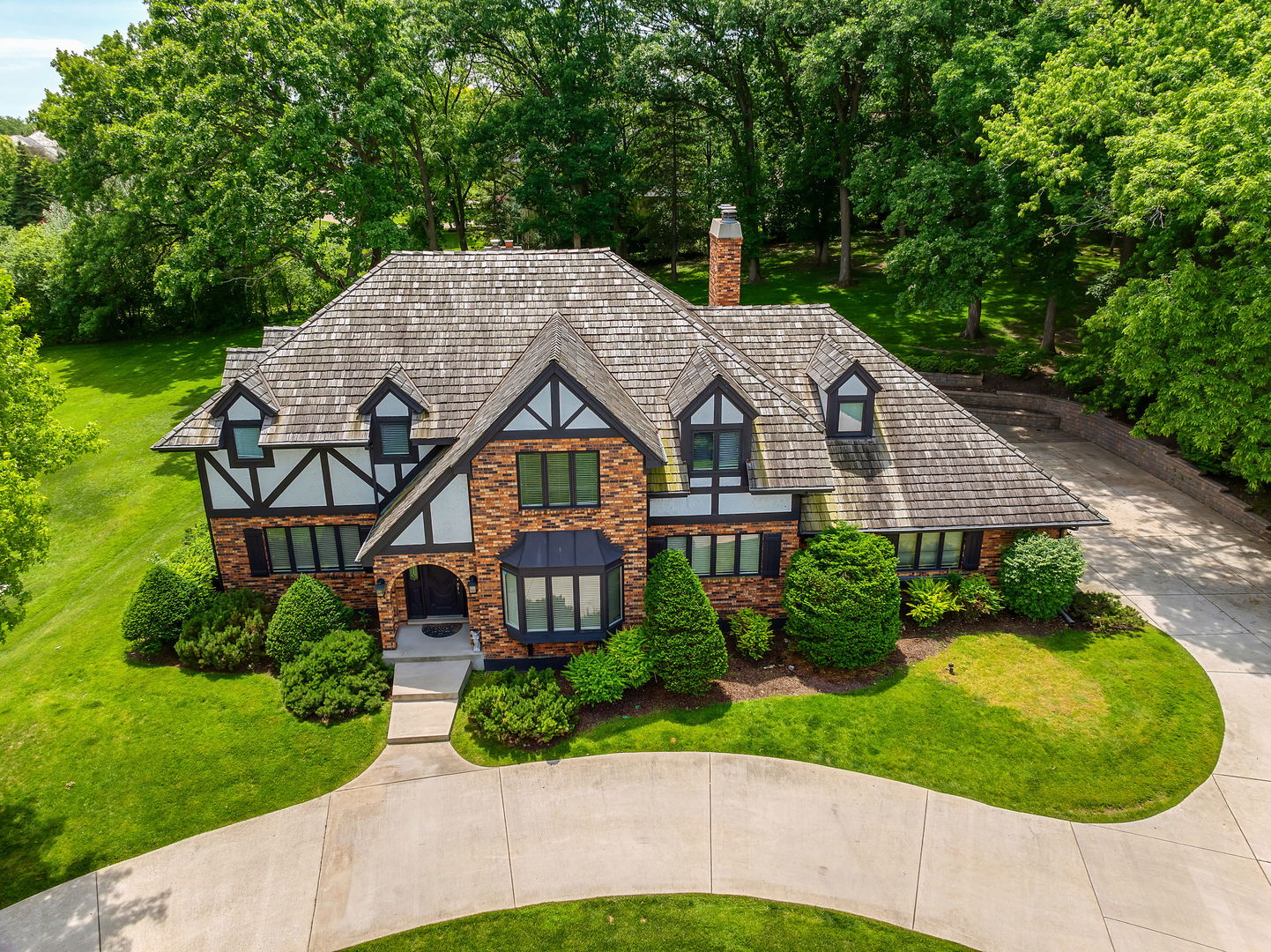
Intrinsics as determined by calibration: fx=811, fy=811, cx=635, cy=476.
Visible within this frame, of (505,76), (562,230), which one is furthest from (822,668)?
(505,76)

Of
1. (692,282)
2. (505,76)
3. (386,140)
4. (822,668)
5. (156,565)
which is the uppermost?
(505,76)

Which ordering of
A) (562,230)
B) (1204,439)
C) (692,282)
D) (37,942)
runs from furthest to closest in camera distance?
(692,282) → (562,230) → (1204,439) → (37,942)

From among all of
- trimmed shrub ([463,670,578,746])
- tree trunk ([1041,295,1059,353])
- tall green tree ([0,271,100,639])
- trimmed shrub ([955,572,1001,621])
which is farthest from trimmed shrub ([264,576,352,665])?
tree trunk ([1041,295,1059,353])

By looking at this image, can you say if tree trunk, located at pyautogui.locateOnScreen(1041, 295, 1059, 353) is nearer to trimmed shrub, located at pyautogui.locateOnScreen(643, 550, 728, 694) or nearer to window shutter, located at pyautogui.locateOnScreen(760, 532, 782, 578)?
window shutter, located at pyautogui.locateOnScreen(760, 532, 782, 578)

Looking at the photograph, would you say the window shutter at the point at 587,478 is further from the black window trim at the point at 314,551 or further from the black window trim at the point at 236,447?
the black window trim at the point at 236,447

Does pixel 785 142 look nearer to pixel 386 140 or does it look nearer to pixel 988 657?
pixel 386 140

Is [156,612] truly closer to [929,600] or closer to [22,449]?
[22,449]
